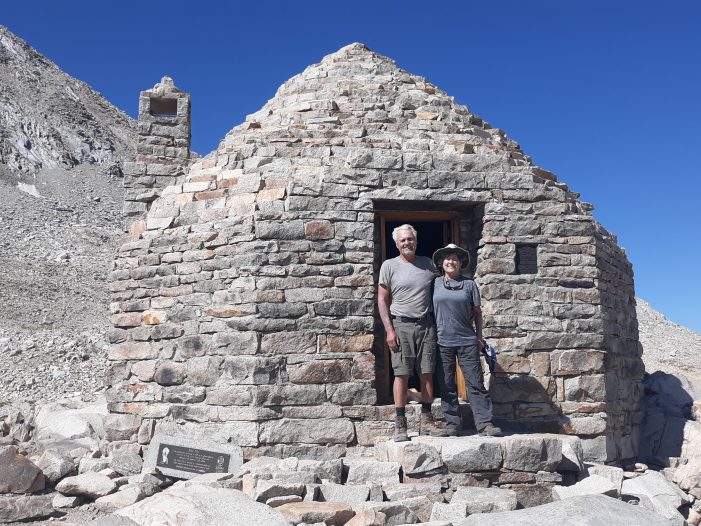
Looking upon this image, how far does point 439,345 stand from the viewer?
6.45 m

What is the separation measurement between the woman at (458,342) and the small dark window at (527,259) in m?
1.19

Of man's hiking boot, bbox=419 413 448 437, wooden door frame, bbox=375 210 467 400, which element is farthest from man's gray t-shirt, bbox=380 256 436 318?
man's hiking boot, bbox=419 413 448 437

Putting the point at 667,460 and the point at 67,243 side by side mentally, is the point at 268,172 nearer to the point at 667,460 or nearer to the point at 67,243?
the point at 667,460

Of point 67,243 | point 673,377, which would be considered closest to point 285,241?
point 673,377

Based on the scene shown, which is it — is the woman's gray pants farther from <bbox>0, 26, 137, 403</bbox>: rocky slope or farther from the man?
<bbox>0, 26, 137, 403</bbox>: rocky slope

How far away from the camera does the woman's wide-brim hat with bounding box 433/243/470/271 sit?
21.5 feet

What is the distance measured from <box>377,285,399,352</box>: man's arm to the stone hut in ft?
1.29

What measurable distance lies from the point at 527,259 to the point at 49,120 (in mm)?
43861

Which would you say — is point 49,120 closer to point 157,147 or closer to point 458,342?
point 157,147

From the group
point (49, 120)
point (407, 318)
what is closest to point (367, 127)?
point (407, 318)

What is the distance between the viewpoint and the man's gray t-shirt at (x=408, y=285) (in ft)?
21.4

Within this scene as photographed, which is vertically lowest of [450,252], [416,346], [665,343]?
[416,346]

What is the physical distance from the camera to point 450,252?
21.5 feet

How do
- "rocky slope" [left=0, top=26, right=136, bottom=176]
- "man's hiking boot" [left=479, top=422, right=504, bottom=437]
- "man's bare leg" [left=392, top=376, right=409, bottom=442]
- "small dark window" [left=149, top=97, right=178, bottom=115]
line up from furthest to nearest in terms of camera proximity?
"rocky slope" [left=0, top=26, right=136, bottom=176]
"small dark window" [left=149, top=97, right=178, bottom=115]
"man's bare leg" [left=392, top=376, right=409, bottom=442]
"man's hiking boot" [left=479, top=422, right=504, bottom=437]
